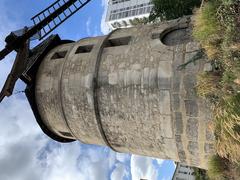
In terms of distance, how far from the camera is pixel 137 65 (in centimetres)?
1067

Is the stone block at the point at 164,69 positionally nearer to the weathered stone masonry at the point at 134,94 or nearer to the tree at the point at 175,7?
the weathered stone masonry at the point at 134,94

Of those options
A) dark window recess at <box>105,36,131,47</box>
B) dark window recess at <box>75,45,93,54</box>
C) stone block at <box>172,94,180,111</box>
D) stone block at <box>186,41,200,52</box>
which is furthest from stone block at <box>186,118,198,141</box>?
dark window recess at <box>75,45,93,54</box>

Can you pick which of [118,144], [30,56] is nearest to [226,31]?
[118,144]

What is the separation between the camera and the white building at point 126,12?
61719 mm

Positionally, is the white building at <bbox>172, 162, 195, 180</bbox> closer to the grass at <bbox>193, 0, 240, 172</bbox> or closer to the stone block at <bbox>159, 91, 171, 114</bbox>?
the stone block at <bbox>159, 91, 171, 114</bbox>

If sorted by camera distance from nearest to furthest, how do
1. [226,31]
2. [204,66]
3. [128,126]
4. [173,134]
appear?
[226,31]
[204,66]
[173,134]
[128,126]

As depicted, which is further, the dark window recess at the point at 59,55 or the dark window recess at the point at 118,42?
the dark window recess at the point at 59,55

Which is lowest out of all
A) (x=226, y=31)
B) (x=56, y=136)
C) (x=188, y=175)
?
(x=188, y=175)

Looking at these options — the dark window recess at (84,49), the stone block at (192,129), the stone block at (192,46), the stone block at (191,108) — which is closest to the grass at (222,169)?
the stone block at (192,129)

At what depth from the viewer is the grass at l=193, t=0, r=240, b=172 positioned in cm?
780

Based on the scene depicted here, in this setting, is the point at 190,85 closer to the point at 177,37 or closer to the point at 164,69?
the point at 164,69

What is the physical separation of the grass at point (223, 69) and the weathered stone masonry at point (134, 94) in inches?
32.8

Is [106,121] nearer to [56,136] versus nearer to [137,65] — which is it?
[137,65]

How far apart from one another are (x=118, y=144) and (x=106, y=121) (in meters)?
0.88
